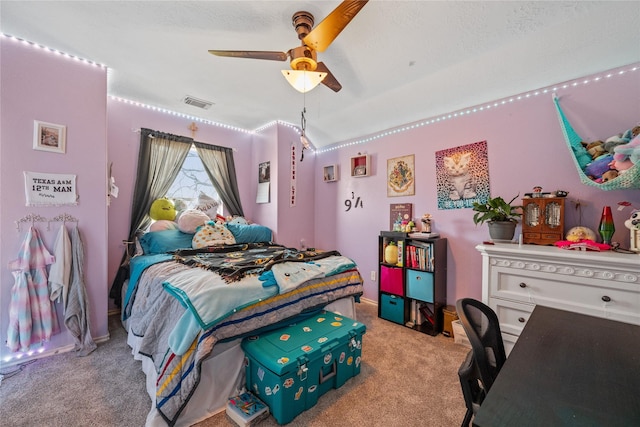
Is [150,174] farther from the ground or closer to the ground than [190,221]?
farther from the ground

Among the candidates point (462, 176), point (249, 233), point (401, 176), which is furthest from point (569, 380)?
point (249, 233)

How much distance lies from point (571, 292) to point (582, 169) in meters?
0.95

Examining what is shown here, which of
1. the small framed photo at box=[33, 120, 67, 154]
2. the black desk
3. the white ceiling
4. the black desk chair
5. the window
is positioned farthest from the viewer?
the window

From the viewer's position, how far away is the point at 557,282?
5.95ft

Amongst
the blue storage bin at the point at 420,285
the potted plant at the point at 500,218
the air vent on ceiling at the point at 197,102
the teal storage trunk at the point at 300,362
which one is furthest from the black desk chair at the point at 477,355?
the air vent on ceiling at the point at 197,102

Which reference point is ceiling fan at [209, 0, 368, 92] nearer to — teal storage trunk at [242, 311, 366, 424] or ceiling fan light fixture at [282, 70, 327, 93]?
ceiling fan light fixture at [282, 70, 327, 93]

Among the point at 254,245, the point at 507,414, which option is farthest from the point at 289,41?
the point at 507,414

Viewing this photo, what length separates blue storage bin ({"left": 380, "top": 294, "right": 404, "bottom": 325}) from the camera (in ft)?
9.36

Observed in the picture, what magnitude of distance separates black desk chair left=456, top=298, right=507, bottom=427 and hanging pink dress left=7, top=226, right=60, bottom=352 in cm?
307

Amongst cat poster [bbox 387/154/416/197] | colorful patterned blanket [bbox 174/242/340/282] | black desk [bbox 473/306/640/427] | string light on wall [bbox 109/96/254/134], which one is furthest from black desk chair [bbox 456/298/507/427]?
string light on wall [bbox 109/96/254/134]

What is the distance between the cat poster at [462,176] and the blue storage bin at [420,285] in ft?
2.66

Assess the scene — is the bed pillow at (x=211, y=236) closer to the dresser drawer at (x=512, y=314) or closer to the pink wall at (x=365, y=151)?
the pink wall at (x=365, y=151)

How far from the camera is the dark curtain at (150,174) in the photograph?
10.0 feet

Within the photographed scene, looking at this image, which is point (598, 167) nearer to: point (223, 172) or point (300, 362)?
point (300, 362)
